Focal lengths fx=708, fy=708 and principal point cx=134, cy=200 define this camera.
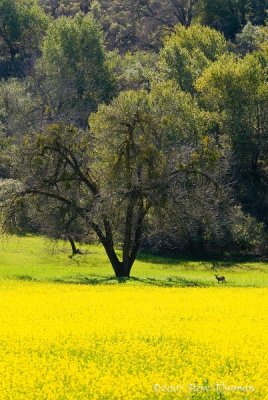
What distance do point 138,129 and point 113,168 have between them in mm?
2839

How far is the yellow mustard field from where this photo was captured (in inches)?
565

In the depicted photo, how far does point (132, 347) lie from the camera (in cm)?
1856

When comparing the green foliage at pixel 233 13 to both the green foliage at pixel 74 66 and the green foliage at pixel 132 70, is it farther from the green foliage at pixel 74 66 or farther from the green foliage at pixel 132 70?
the green foliage at pixel 74 66

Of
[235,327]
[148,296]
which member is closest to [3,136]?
[148,296]

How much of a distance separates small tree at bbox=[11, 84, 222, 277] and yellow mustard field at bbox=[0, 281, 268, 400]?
33.8ft

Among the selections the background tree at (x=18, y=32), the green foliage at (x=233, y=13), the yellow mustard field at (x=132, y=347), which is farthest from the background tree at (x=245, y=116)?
the background tree at (x=18, y=32)

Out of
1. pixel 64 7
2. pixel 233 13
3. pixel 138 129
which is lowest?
pixel 138 129

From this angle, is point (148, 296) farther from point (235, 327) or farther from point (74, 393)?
point (74, 393)

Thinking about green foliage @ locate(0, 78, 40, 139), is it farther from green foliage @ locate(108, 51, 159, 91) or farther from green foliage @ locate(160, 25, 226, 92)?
green foliage @ locate(160, 25, 226, 92)

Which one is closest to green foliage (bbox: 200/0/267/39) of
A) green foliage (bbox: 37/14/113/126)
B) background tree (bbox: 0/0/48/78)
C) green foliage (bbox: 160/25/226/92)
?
green foliage (bbox: 160/25/226/92)

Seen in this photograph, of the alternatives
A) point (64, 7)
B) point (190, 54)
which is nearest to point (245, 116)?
point (190, 54)

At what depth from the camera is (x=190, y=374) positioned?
50.9 ft

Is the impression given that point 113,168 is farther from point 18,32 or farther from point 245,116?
point 18,32

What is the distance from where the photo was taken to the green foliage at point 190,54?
70.4m
